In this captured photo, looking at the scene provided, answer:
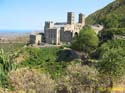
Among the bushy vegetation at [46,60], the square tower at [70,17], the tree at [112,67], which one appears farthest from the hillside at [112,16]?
the tree at [112,67]

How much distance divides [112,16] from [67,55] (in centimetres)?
1946

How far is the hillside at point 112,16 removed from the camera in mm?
84756

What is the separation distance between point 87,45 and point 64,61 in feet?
16.1

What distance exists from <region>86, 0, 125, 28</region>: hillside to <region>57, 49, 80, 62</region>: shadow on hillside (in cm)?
1203

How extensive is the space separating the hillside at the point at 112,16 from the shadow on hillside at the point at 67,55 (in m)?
12.0

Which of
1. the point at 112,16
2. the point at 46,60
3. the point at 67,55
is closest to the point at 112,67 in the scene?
the point at 67,55

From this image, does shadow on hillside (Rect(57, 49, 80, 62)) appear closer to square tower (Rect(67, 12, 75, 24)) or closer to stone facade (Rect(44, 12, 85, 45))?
stone facade (Rect(44, 12, 85, 45))

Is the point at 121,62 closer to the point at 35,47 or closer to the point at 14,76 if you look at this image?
the point at 14,76

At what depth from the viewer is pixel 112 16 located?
298ft

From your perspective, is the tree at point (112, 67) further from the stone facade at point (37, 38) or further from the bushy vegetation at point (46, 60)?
the stone facade at point (37, 38)

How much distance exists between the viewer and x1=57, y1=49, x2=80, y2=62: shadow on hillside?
74325 millimetres

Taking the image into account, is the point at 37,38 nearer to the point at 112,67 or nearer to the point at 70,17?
the point at 70,17

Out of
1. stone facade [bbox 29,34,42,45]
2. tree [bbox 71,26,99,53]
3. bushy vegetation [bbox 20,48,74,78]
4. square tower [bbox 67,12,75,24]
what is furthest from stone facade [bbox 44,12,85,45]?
tree [bbox 71,26,99,53]

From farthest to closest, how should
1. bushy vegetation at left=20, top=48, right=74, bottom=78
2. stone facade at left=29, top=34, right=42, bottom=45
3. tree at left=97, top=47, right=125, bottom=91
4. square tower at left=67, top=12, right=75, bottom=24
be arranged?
square tower at left=67, top=12, right=75, bottom=24 → stone facade at left=29, top=34, right=42, bottom=45 → bushy vegetation at left=20, top=48, right=74, bottom=78 → tree at left=97, top=47, right=125, bottom=91
